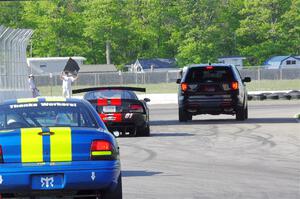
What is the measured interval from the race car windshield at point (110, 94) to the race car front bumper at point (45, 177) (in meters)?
13.1

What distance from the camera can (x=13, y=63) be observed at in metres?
39.2

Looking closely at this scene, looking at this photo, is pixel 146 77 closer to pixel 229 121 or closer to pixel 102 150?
pixel 229 121

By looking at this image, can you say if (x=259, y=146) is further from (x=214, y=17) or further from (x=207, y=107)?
(x=214, y=17)

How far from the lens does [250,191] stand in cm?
1277

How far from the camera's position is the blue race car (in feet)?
33.8

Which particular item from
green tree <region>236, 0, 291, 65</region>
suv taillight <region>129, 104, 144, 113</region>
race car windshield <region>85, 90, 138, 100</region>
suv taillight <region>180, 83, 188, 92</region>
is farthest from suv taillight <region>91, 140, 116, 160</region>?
green tree <region>236, 0, 291, 65</region>

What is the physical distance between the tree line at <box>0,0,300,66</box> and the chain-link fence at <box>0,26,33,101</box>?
2534 inches

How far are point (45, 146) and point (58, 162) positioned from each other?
22cm

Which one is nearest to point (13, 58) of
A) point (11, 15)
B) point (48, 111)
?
point (48, 111)

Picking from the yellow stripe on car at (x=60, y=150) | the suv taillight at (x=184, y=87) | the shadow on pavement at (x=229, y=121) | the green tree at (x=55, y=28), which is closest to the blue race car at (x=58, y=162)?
the yellow stripe on car at (x=60, y=150)

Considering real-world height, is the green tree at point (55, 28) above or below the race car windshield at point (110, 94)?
above

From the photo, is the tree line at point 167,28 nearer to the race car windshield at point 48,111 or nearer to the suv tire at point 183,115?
the suv tire at point 183,115

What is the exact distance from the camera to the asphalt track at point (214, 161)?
1295cm

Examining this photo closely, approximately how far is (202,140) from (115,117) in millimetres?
2201
